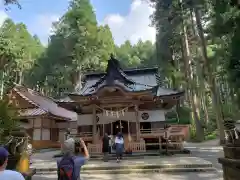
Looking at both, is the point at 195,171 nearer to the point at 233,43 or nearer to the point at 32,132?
the point at 233,43

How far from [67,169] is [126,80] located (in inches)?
516

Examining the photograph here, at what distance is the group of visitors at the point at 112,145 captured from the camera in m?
12.1

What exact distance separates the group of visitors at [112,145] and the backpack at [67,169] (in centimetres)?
865

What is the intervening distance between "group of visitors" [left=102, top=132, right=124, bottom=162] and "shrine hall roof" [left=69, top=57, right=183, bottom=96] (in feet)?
10.4

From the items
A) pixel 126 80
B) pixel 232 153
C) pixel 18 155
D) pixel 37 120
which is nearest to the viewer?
pixel 232 153

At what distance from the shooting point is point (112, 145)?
1441 cm

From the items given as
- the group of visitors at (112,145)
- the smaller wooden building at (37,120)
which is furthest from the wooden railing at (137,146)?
the smaller wooden building at (37,120)

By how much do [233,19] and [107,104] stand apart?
899 centimetres

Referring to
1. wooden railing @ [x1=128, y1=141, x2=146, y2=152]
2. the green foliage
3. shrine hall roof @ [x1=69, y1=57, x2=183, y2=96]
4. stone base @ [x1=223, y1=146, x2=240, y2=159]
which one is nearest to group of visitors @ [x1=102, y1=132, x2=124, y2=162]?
wooden railing @ [x1=128, y1=141, x2=146, y2=152]

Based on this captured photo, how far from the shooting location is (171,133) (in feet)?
46.9

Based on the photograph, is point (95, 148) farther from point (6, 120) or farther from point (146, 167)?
point (6, 120)

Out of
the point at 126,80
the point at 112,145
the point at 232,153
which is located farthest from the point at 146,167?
the point at 126,80

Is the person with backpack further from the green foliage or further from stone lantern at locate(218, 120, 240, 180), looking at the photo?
the green foliage

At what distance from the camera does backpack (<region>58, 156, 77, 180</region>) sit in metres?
3.51
